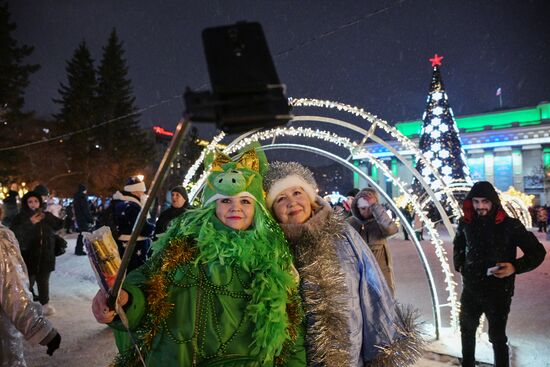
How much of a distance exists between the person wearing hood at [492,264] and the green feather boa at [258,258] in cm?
226

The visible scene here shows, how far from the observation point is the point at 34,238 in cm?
612

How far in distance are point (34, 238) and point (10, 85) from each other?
20942 mm

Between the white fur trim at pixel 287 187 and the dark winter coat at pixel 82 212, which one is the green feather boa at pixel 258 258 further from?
the dark winter coat at pixel 82 212

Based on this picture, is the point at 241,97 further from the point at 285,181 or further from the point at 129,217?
the point at 129,217

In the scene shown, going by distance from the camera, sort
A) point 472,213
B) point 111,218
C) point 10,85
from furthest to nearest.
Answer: point 10,85
point 111,218
point 472,213

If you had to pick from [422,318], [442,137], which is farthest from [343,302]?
[442,137]

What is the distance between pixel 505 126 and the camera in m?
47.3

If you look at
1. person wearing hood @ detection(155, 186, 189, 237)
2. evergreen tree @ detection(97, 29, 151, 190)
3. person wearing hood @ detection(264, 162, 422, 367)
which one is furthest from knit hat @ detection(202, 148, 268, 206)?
evergreen tree @ detection(97, 29, 151, 190)

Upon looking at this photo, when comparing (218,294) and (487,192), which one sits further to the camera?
(487,192)

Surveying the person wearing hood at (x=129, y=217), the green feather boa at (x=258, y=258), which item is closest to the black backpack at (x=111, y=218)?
the person wearing hood at (x=129, y=217)

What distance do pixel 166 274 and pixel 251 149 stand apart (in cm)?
101

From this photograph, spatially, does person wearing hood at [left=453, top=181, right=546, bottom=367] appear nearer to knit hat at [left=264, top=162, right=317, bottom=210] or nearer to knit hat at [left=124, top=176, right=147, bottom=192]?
knit hat at [left=264, top=162, right=317, bottom=210]

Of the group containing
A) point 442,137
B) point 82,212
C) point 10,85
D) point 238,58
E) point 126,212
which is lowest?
point 82,212

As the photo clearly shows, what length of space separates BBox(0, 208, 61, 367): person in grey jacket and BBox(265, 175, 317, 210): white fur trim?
161cm
